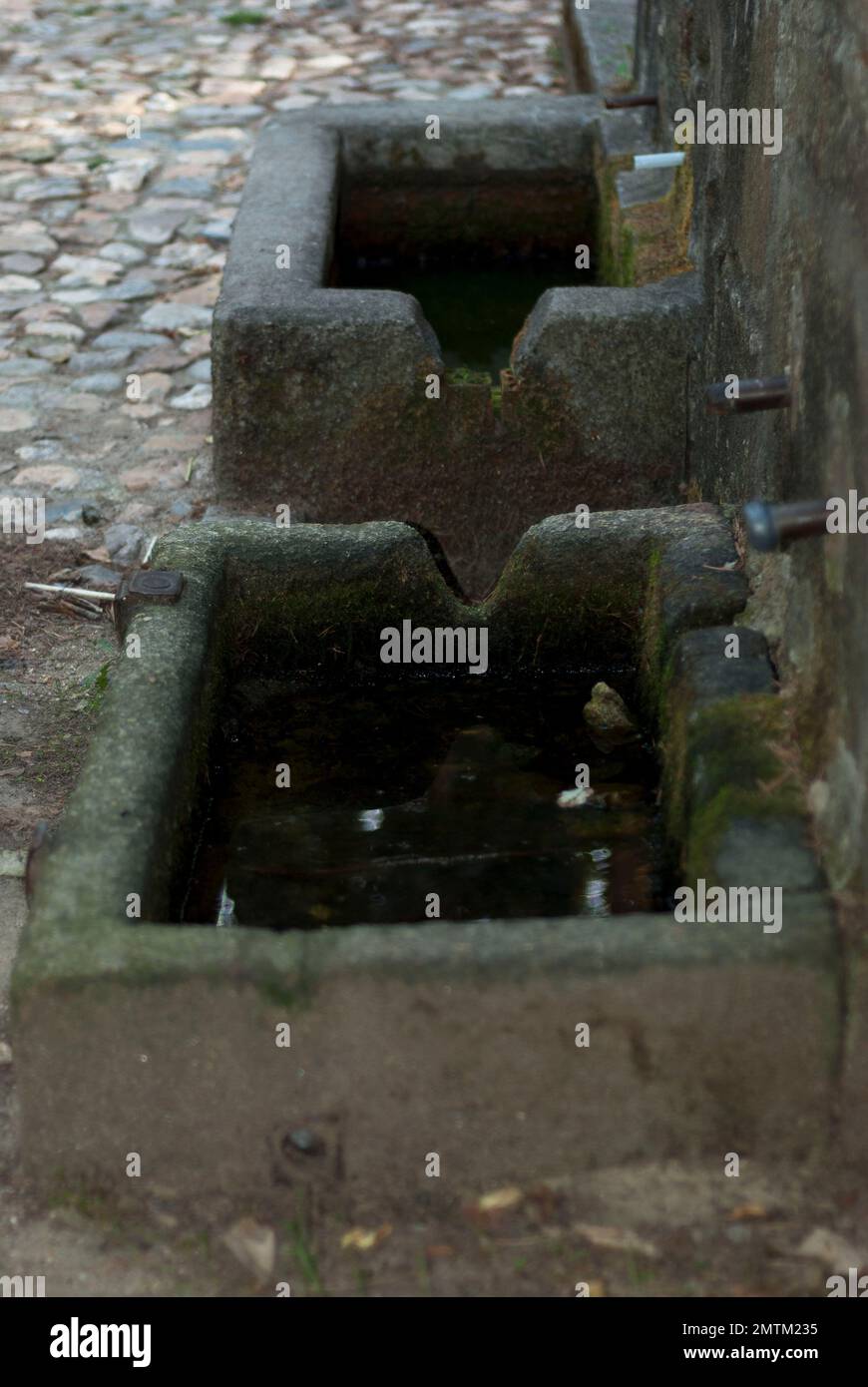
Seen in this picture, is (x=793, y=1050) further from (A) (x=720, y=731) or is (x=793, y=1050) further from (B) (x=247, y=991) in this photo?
(B) (x=247, y=991)

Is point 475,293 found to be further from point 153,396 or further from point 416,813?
point 416,813

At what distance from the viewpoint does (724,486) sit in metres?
3.79

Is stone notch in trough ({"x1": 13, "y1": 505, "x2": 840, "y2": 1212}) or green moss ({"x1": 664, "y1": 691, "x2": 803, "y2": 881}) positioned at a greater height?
green moss ({"x1": 664, "y1": 691, "x2": 803, "y2": 881})

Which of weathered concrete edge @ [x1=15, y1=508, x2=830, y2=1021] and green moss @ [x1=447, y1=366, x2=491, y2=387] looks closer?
weathered concrete edge @ [x1=15, y1=508, x2=830, y2=1021]

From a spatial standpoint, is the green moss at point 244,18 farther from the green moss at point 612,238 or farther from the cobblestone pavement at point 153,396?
the green moss at point 612,238

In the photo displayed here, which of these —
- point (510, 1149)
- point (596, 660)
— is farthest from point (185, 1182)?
point (596, 660)

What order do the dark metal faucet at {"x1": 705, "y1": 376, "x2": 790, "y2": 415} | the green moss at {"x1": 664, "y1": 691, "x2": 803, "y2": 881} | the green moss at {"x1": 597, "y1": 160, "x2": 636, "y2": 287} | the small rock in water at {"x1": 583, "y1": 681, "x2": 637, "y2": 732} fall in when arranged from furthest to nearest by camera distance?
the green moss at {"x1": 597, "y1": 160, "x2": 636, "y2": 287}, the small rock in water at {"x1": 583, "y1": 681, "x2": 637, "y2": 732}, the dark metal faucet at {"x1": 705, "y1": 376, "x2": 790, "y2": 415}, the green moss at {"x1": 664, "y1": 691, "x2": 803, "y2": 881}

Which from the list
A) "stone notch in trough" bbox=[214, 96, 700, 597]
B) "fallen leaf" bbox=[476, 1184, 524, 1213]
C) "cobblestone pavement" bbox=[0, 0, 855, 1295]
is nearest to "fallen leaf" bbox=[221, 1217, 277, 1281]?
"cobblestone pavement" bbox=[0, 0, 855, 1295]

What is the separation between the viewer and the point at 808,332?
2.72 meters

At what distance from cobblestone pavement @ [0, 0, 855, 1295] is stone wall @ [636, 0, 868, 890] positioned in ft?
2.03

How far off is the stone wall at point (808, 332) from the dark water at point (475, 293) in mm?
1370

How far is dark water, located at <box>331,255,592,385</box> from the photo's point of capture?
5.16 m

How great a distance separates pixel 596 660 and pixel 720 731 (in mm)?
710

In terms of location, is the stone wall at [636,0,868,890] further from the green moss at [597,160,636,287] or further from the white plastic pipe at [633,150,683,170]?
the green moss at [597,160,636,287]
